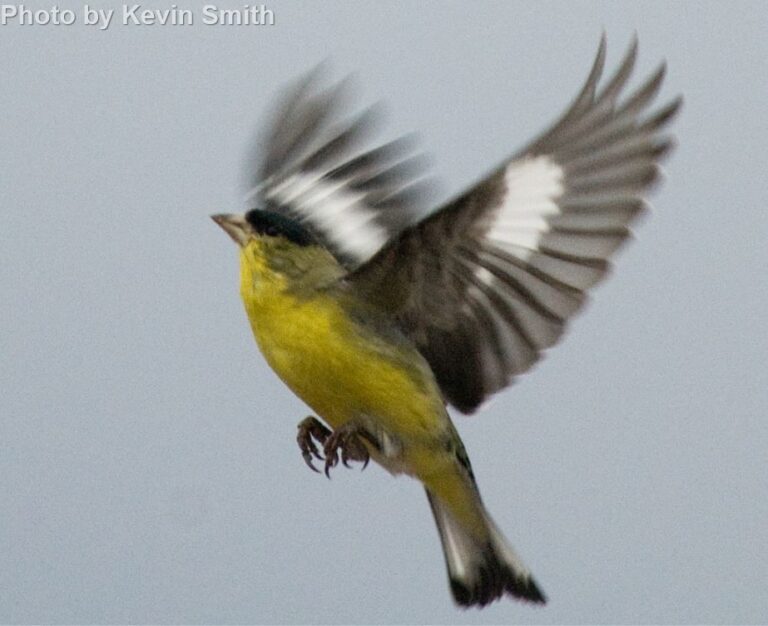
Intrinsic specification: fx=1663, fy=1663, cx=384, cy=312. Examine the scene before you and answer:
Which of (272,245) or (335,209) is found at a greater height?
(335,209)

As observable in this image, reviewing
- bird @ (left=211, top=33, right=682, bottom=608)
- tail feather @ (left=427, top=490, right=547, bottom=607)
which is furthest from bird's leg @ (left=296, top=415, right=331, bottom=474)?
tail feather @ (left=427, top=490, right=547, bottom=607)

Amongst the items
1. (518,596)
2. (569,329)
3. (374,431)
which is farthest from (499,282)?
(518,596)

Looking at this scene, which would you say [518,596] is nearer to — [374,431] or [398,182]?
[374,431]

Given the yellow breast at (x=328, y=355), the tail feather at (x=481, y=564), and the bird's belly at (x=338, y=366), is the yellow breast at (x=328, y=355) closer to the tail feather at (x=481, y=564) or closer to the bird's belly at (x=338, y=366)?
the bird's belly at (x=338, y=366)

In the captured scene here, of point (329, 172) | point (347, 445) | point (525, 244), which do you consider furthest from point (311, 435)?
point (329, 172)

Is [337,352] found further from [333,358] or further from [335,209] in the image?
[335,209]

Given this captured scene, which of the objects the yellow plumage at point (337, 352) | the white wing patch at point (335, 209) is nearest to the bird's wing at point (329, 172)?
the white wing patch at point (335, 209)

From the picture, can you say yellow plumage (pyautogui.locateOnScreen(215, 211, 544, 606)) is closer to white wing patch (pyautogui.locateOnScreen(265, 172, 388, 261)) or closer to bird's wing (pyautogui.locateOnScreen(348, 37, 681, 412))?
bird's wing (pyautogui.locateOnScreen(348, 37, 681, 412))
